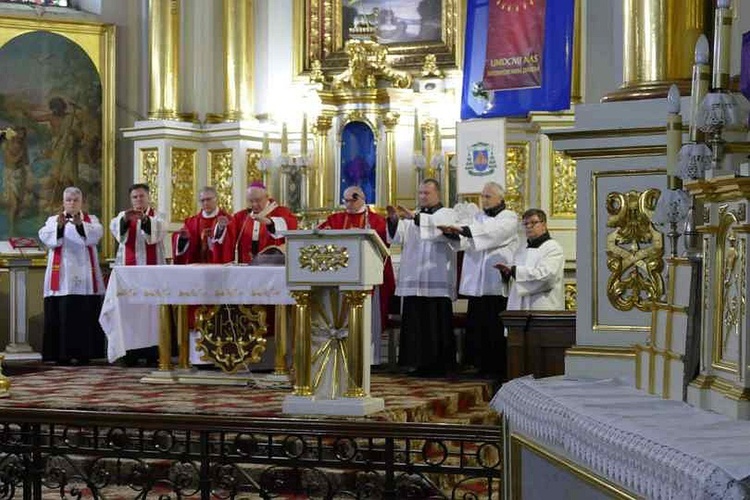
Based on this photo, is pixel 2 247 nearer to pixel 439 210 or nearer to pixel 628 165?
pixel 439 210

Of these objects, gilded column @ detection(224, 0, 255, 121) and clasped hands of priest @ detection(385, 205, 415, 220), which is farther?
gilded column @ detection(224, 0, 255, 121)

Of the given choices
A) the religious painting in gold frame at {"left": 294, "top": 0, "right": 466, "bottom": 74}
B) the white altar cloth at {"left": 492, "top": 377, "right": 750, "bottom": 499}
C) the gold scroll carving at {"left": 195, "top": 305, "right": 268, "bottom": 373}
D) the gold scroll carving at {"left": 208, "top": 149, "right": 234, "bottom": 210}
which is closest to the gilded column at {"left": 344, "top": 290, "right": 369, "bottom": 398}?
the gold scroll carving at {"left": 195, "top": 305, "right": 268, "bottom": 373}

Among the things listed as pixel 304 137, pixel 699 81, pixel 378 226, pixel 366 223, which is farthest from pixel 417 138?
pixel 699 81

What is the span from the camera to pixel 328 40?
1355 centimetres

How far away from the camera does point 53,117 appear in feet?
44.4

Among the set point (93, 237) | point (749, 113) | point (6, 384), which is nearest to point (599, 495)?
point (749, 113)

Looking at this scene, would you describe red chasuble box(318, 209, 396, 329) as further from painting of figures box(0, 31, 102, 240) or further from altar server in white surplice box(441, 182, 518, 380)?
painting of figures box(0, 31, 102, 240)

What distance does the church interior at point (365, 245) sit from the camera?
3.19 metres

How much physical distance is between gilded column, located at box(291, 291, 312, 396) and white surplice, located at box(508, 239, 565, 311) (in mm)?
2058

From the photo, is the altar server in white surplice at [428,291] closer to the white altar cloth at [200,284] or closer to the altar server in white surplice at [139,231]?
the white altar cloth at [200,284]

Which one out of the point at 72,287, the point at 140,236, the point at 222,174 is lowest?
the point at 72,287

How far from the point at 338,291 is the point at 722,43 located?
4906mm

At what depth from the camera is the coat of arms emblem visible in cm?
1131

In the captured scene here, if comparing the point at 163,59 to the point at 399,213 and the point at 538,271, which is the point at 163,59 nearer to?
the point at 399,213
